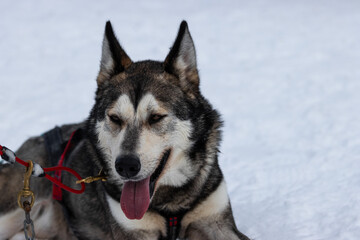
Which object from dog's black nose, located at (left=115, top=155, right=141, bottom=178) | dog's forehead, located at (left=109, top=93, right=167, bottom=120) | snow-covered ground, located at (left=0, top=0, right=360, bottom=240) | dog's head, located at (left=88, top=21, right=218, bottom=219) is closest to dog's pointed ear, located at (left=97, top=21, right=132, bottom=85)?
dog's head, located at (left=88, top=21, right=218, bottom=219)

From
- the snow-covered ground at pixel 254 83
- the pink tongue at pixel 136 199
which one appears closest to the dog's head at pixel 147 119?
the pink tongue at pixel 136 199

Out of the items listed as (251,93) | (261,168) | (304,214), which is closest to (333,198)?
(304,214)

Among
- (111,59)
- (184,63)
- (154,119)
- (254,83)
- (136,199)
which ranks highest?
(111,59)

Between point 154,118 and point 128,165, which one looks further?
point 154,118

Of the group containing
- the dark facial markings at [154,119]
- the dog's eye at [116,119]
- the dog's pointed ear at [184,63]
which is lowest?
the dark facial markings at [154,119]

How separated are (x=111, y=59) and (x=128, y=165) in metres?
0.99

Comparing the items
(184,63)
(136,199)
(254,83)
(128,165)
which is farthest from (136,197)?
(254,83)

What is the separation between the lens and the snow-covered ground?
5.01 m

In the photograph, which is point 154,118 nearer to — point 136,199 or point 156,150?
point 156,150

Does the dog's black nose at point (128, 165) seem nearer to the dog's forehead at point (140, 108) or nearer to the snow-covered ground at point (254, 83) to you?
the dog's forehead at point (140, 108)

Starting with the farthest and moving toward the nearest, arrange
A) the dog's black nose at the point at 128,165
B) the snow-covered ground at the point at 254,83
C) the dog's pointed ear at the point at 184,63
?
1. the snow-covered ground at the point at 254,83
2. the dog's pointed ear at the point at 184,63
3. the dog's black nose at the point at 128,165

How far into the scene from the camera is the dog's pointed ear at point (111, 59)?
3557 millimetres

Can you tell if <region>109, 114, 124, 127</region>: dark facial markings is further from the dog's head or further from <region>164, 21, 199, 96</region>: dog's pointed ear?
<region>164, 21, 199, 96</region>: dog's pointed ear

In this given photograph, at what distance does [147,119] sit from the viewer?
3203 millimetres
